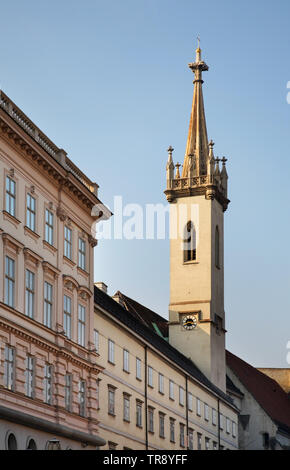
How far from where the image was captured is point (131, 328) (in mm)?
59219

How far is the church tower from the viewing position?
91.0 m

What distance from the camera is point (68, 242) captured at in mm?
47656

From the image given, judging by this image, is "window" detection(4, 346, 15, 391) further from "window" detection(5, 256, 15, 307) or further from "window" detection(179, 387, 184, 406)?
"window" detection(179, 387, 184, 406)

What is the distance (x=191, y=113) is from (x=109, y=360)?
47857 millimetres

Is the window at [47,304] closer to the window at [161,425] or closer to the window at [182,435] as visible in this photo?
the window at [161,425]

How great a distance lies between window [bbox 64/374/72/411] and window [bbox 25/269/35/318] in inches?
188

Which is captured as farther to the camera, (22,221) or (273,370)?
(273,370)

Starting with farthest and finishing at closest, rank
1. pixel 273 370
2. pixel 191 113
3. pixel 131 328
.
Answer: pixel 273 370 → pixel 191 113 → pixel 131 328

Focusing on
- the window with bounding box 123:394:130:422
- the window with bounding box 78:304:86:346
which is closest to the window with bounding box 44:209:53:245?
the window with bounding box 78:304:86:346

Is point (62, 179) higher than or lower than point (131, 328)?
higher
